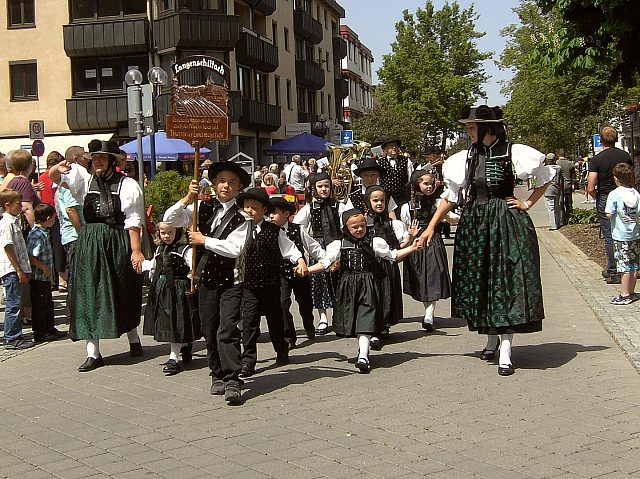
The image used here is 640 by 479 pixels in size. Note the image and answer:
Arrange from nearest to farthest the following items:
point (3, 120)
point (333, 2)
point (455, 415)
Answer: point (455, 415) < point (3, 120) < point (333, 2)

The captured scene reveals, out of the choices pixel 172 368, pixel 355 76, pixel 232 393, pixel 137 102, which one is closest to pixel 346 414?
pixel 232 393

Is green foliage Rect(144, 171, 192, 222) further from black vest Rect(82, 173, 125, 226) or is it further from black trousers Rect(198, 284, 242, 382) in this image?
black trousers Rect(198, 284, 242, 382)

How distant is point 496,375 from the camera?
7.61m

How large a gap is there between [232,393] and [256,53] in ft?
120

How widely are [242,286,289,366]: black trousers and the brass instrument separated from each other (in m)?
2.40

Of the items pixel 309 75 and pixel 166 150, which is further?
pixel 309 75

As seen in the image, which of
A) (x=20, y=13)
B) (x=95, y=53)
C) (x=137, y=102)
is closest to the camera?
(x=137, y=102)

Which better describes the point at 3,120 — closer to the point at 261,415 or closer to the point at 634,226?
the point at 634,226

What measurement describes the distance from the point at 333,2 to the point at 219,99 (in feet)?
190

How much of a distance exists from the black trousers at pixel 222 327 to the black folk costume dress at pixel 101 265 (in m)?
1.48

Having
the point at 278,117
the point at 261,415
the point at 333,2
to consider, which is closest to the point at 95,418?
the point at 261,415

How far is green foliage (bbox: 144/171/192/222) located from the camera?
15102 mm

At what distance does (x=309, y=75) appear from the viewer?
53.8 meters

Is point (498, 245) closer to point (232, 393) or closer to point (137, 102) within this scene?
point (232, 393)
